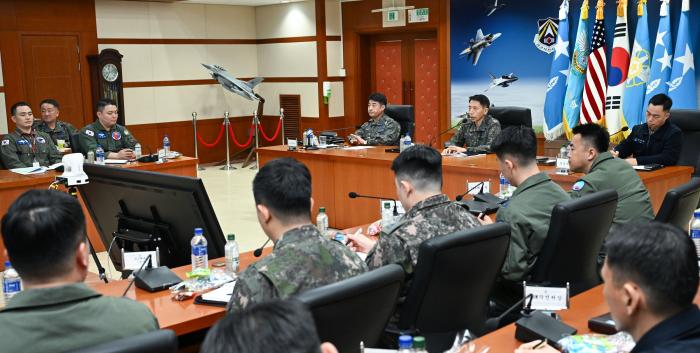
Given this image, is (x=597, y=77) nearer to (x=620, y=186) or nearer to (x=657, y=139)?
(x=657, y=139)

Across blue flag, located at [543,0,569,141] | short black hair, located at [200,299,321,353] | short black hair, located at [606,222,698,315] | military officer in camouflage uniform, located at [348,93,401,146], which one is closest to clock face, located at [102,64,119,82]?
military officer in camouflage uniform, located at [348,93,401,146]

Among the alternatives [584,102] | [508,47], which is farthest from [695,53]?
[508,47]

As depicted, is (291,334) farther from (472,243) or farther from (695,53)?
(695,53)

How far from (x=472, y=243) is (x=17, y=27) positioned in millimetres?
8581

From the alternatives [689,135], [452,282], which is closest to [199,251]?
[452,282]

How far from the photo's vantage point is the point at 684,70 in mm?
7430

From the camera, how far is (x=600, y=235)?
3.17 meters

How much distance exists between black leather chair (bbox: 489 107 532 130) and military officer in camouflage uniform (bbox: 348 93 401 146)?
1.09m

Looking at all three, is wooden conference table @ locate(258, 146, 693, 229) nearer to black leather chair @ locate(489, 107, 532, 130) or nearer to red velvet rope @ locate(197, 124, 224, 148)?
black leather chair @ locate(489, 107, 532, 130)

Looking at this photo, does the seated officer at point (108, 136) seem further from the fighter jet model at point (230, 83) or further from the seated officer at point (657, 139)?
the seated officer at point (657, 139)

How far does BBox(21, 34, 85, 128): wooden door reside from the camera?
944cm

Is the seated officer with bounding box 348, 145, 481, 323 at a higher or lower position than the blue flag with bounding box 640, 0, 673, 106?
lower

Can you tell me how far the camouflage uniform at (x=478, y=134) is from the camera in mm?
6816

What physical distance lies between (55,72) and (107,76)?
0.69 m
